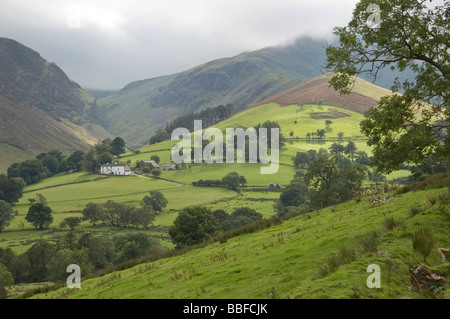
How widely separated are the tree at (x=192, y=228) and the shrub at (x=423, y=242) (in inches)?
1633

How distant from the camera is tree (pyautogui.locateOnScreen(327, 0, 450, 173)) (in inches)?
676

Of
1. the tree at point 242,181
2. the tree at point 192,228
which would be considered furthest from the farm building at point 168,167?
the tree at point 192,228

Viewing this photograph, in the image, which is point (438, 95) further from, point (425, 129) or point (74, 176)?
point (74, 176)

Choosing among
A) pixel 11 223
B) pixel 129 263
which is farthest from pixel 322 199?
pixel 11 223

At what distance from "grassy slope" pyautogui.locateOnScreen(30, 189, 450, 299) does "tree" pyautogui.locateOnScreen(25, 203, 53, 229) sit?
79845 millimetres

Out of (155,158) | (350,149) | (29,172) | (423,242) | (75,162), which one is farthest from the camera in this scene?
(75,162)

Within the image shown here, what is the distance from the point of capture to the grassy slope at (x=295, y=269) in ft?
34.1

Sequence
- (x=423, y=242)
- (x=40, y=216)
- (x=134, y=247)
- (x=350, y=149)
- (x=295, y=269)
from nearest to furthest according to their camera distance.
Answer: (x=423, y=242), (x=295, y=269), (x=134, y=247), (x=40, y=216), (x=350, y=149)

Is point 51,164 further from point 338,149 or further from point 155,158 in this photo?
point 338,149

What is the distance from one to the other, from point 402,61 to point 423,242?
10.0 meters

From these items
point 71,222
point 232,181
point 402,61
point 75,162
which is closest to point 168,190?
point 232,181

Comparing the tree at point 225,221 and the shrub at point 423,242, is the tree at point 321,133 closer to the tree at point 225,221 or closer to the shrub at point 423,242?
the tree at point 225,221

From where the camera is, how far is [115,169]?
16188 centimetres

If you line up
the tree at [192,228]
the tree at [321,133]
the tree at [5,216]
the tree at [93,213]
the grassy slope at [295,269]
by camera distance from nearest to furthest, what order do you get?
the grassy slope at [295,269]
the tree at [192,228]
the tree at [5,216]
the tree at [93,213]
the tree at [321,133]
